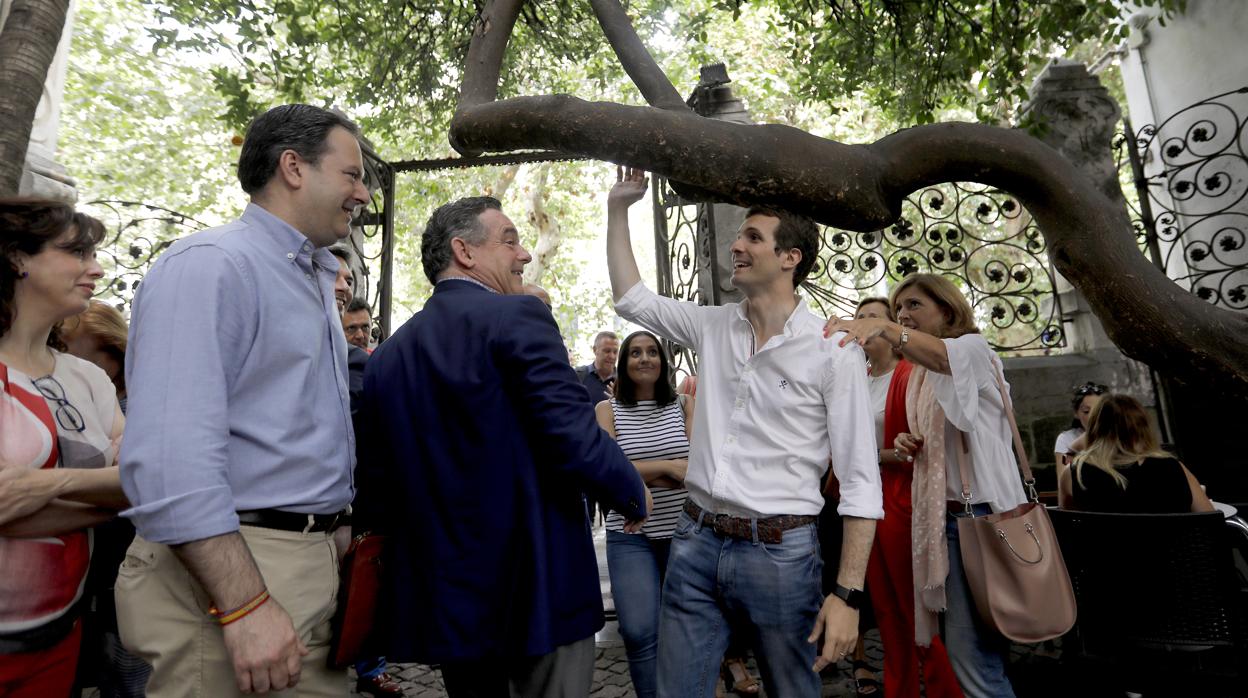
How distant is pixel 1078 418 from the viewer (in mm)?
5473

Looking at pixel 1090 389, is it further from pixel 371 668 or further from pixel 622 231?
pixel 371 668

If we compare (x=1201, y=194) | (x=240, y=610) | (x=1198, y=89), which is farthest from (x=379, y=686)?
(x=1198, y=89)

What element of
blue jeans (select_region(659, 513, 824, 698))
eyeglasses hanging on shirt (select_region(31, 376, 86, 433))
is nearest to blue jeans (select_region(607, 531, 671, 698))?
blue jeans (select_region(659, 513, 824, 698))

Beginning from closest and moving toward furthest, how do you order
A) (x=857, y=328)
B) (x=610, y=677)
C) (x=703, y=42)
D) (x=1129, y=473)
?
(x=857, y=328)
(x=1129, y=473)
(x=610, y=677)
(x=703, y=42)

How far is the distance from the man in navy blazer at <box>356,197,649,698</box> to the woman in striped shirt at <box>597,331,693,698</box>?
1171 millimetres

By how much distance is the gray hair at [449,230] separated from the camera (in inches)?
88.1

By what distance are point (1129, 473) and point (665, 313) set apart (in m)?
2.74

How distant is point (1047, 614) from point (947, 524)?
1.69 feet

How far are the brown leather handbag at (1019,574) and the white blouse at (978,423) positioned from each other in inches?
6.5

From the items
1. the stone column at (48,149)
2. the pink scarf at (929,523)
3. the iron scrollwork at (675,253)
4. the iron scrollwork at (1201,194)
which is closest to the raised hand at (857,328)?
the pink scarf at (929,523)

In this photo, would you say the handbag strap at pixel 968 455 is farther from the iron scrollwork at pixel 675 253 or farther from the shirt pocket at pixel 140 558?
the iron scrollwork at pixel 675 253

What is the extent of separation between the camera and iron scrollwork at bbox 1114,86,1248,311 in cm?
602

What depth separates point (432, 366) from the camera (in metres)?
1.99

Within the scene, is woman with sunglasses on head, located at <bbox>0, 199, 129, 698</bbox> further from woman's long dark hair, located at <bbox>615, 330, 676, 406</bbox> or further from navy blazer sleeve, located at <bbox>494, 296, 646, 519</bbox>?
woman's long dark hair, located at <bbox>615, 330, 676, 406</bbox>
